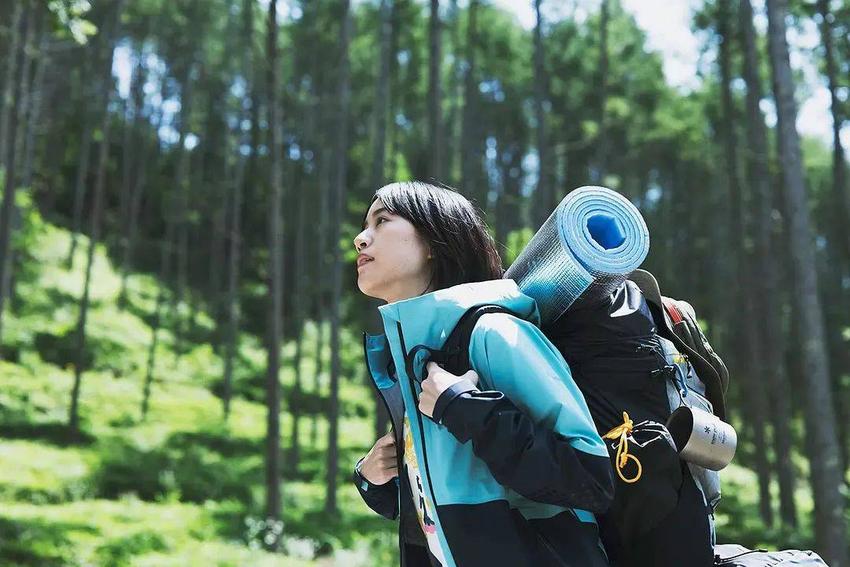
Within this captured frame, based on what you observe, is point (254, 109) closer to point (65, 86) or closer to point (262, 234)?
point (262, 234)

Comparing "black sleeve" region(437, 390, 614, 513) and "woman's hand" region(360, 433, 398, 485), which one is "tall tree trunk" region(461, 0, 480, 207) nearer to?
"woman's hand" region(360, 433, 398, 485)

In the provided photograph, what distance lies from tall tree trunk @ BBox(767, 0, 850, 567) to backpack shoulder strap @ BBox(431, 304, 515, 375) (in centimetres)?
820

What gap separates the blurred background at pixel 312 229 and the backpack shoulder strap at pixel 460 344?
27.0 feet

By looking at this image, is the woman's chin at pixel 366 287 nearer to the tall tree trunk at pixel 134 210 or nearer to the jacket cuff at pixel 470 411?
the jacket cuff at pixel 470 411

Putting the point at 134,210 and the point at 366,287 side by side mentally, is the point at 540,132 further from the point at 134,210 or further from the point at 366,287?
the point at 134,210

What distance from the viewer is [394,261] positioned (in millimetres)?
1803

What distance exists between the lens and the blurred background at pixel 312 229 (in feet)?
39.0

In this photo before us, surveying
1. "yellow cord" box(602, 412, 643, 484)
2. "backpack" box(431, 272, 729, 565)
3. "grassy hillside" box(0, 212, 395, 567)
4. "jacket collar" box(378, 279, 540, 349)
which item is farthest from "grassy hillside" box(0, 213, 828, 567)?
"yellow cord" box(602, 412, 643, 484)

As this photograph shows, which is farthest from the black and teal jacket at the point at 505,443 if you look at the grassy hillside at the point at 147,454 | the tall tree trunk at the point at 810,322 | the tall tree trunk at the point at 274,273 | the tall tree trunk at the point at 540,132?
the tall tree trunk at the point at 540,132

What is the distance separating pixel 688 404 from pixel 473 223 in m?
0.61

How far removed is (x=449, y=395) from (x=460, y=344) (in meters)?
0.16

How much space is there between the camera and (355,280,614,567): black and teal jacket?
139cm

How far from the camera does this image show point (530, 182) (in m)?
35.8

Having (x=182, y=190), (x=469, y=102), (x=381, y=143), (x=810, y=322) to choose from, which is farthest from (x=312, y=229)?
(x=810, y=322)
